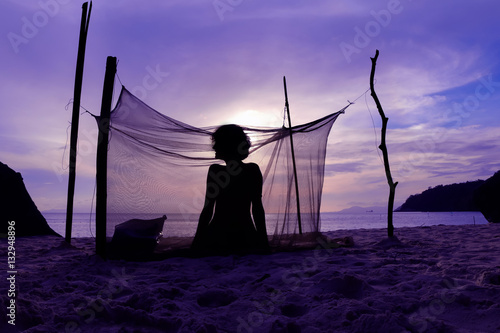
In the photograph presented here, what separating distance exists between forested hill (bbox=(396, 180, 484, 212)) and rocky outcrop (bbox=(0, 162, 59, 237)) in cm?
5456

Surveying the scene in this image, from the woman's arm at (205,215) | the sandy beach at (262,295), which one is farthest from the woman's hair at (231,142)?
the sandy beach at (262,295)

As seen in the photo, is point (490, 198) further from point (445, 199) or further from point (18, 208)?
point (445, 199)

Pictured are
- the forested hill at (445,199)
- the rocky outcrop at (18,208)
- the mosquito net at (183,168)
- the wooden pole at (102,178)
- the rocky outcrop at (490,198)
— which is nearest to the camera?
the wooden pole at (102,178)

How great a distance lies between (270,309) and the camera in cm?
205

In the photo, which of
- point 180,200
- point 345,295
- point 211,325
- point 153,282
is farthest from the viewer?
point 180,200

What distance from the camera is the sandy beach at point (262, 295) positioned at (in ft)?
5.99

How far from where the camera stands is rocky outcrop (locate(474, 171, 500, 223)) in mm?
10844

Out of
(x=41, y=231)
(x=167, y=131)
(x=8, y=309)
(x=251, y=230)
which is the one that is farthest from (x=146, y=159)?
(x=41, y=231)

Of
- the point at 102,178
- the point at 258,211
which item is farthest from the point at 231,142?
the point at 102,178

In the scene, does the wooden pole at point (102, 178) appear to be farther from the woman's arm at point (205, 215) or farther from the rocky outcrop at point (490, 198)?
the rocky outcrop at point (490, 198)

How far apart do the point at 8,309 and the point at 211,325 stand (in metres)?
1.02

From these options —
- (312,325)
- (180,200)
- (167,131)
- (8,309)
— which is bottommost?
(312,325)

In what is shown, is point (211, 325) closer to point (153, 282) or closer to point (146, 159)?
point (153, 282)

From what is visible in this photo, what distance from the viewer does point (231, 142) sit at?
3.92m
